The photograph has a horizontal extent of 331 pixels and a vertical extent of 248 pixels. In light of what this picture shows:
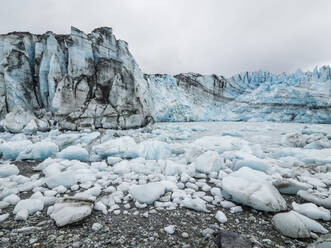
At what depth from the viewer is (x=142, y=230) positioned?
52.3 inches

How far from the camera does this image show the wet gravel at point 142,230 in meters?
1.17

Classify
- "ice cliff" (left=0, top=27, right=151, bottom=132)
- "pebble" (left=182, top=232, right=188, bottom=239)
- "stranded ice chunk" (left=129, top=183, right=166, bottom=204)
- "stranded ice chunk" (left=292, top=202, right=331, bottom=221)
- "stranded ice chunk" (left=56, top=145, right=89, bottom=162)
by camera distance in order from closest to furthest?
1. "pebble" (left=182, top=232, right=188, bottom=239)
2. "stranded ice chunk" (left=292, top=202, right=331, bottom=221)
3. "stranded ice chunk" (left=129, top=183, right=166, bottom=204)
4. "stranded ice chunk" (left=56, top=145, right=89, bottom=162)
5. "ice cliff" (left=0, top=27, right=151, bottom=132)

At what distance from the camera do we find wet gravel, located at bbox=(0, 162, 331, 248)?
3.82 feet

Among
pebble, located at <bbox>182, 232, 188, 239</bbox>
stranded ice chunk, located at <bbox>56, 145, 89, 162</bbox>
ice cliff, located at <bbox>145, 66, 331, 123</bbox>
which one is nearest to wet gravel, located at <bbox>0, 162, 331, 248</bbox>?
pebble, located at <bbox>182, 232, 188, 239</bbox>

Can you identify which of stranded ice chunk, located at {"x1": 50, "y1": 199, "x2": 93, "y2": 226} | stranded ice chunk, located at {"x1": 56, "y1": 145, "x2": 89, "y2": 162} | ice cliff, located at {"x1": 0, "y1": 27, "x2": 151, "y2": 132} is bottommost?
stranded ice chunk, located at {"x1": 56, "y1": 145, "x2": 89, "y2": 162}

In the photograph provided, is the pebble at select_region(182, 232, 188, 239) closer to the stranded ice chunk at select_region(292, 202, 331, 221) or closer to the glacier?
the glacier

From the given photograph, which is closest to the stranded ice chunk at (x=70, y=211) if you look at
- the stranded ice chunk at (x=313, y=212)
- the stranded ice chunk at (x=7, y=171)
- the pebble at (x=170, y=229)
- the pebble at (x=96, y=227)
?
the pebble at (x=96, y=227)

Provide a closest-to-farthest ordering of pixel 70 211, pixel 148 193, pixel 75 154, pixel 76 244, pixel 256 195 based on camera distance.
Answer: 1. pixel 76 244
2. pixel 70 211
3. pixel 256 195
4. pixel 148 193
5. pixel 75 154

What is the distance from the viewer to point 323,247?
99 cm

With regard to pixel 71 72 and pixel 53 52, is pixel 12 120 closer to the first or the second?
pixel 71 72

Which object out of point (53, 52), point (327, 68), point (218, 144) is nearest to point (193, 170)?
point (218, 144)

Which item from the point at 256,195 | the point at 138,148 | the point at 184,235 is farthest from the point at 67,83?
the point at 256,195

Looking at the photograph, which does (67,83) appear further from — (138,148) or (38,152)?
(138,148)

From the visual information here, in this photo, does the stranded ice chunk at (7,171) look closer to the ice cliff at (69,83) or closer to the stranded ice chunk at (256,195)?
the stranded ice chunk at (256,195)
